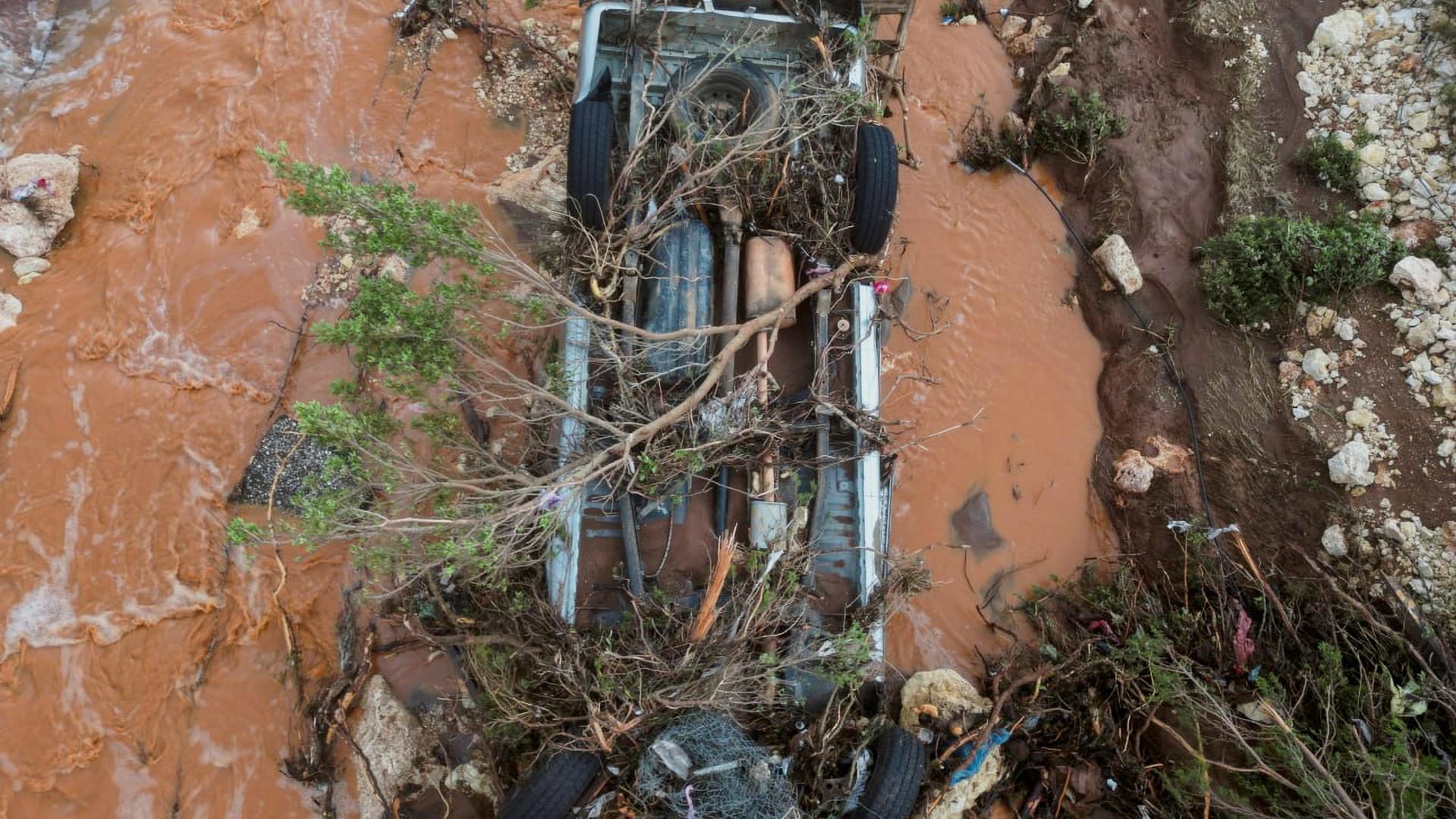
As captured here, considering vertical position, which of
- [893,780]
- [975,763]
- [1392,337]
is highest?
[1392,337]

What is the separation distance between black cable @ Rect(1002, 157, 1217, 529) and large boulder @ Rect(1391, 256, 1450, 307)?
1589 mm

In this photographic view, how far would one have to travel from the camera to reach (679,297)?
4.56 metres

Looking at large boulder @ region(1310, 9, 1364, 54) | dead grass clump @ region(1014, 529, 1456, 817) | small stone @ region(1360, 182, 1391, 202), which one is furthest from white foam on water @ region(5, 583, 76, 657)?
large boulder @ region(1310, 9, 1364, 54)

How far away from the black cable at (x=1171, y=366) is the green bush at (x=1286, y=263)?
1.68 ft

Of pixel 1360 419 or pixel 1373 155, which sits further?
pixel 1373 155

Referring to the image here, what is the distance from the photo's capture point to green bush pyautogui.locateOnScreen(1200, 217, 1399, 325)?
17.9 ft

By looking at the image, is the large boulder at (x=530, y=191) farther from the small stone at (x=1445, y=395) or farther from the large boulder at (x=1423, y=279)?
the small stone at (x=1445, y=395)

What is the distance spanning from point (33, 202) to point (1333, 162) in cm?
1044

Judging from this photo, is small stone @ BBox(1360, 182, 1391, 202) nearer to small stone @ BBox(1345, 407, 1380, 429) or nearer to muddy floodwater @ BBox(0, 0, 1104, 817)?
small stone @ BBox(1345, 407, 1380, 429)

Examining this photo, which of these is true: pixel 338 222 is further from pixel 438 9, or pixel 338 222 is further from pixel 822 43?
pixel 822 43

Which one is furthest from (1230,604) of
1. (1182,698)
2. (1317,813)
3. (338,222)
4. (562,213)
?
(338,222)

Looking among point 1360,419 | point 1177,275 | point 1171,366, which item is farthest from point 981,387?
point 1360,419

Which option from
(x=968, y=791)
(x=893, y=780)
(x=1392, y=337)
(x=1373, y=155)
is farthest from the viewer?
(x=1373, y=155)

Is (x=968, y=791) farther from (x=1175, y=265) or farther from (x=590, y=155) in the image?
(x=590, y=155)
